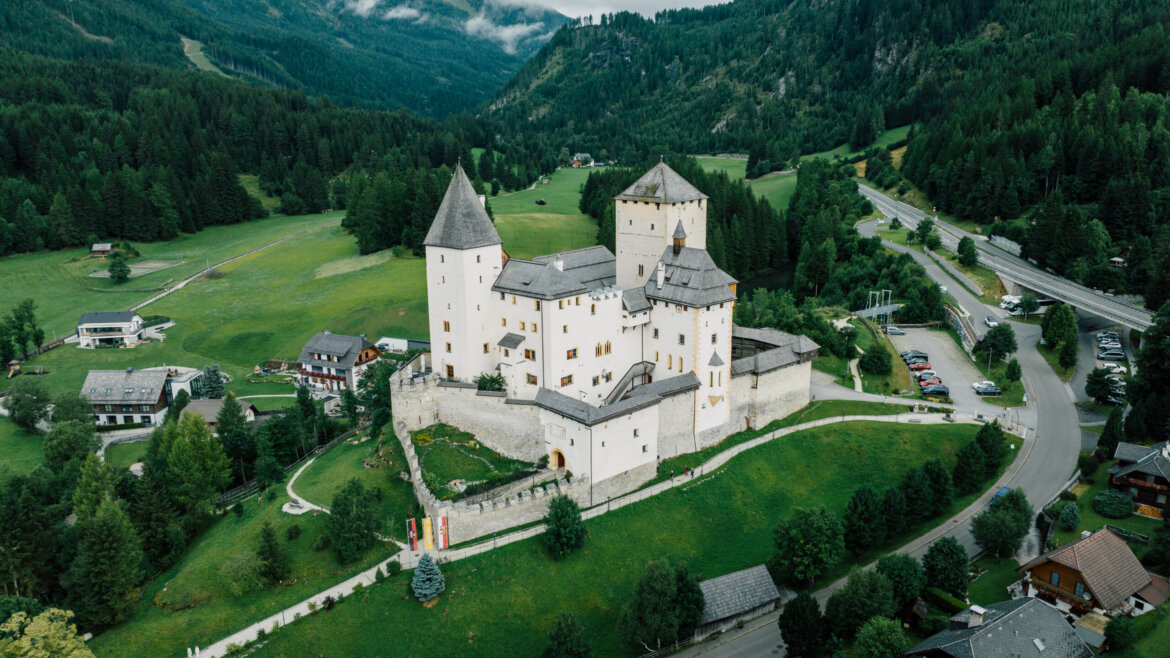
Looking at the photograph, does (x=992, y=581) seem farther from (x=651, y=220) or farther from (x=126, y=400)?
(x=126, y=400)

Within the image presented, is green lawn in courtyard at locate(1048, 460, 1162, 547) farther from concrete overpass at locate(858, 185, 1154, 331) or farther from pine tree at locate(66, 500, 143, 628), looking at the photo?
pine tree at locate(66, 500, 143, 628)

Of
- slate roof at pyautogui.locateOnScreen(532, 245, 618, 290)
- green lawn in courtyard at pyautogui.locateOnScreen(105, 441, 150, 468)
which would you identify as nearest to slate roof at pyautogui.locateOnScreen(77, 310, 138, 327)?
green lawn in courtyard at pyautogui.locateOnScreen(105, 441, 150, 468)

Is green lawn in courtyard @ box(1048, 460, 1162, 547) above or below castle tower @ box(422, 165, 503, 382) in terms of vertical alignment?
below

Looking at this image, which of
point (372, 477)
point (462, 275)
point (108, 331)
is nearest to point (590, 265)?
point (462, 275)

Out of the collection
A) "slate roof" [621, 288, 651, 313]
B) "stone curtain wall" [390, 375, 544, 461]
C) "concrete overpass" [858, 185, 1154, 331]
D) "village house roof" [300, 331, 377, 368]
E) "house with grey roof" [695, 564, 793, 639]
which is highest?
"slate roof" [621, 288, 651, 313]

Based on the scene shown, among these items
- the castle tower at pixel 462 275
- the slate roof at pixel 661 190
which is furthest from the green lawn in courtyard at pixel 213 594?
the slate roof at pixel 661 190

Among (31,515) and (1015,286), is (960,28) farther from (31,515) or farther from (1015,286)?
(31,515)

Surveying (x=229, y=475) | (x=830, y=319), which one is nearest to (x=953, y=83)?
(x=830, y=319)
